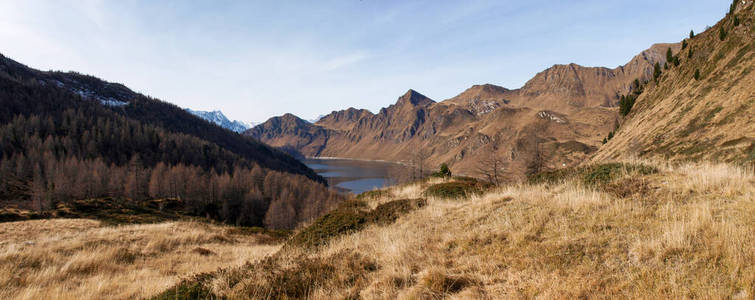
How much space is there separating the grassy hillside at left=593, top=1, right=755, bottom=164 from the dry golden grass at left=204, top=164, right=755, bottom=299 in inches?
1334

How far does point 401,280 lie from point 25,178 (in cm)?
12663

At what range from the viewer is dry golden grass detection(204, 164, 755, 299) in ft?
12.7

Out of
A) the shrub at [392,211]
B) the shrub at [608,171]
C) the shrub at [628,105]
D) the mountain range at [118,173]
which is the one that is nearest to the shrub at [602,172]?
the shrub at [608,171]

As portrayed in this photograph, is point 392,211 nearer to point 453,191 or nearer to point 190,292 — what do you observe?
point 453,191

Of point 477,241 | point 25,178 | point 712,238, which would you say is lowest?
point 25,178

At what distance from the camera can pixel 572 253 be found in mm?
5160

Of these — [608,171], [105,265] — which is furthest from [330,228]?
[608,171]

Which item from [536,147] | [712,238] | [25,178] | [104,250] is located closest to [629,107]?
[536,147]

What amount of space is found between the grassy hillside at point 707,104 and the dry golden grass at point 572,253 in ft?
111

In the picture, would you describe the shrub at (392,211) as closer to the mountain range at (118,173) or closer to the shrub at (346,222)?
the shrub at (346,222)

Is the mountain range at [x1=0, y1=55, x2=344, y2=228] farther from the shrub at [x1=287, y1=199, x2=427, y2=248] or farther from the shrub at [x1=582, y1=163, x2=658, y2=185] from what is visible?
the shrub at [x1=582, y1=163, x2=658, y2=185]

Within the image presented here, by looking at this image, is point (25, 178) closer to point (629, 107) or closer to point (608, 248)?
point (608, 248)

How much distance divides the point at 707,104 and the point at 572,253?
66.8 m

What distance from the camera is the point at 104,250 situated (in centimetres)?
1148
